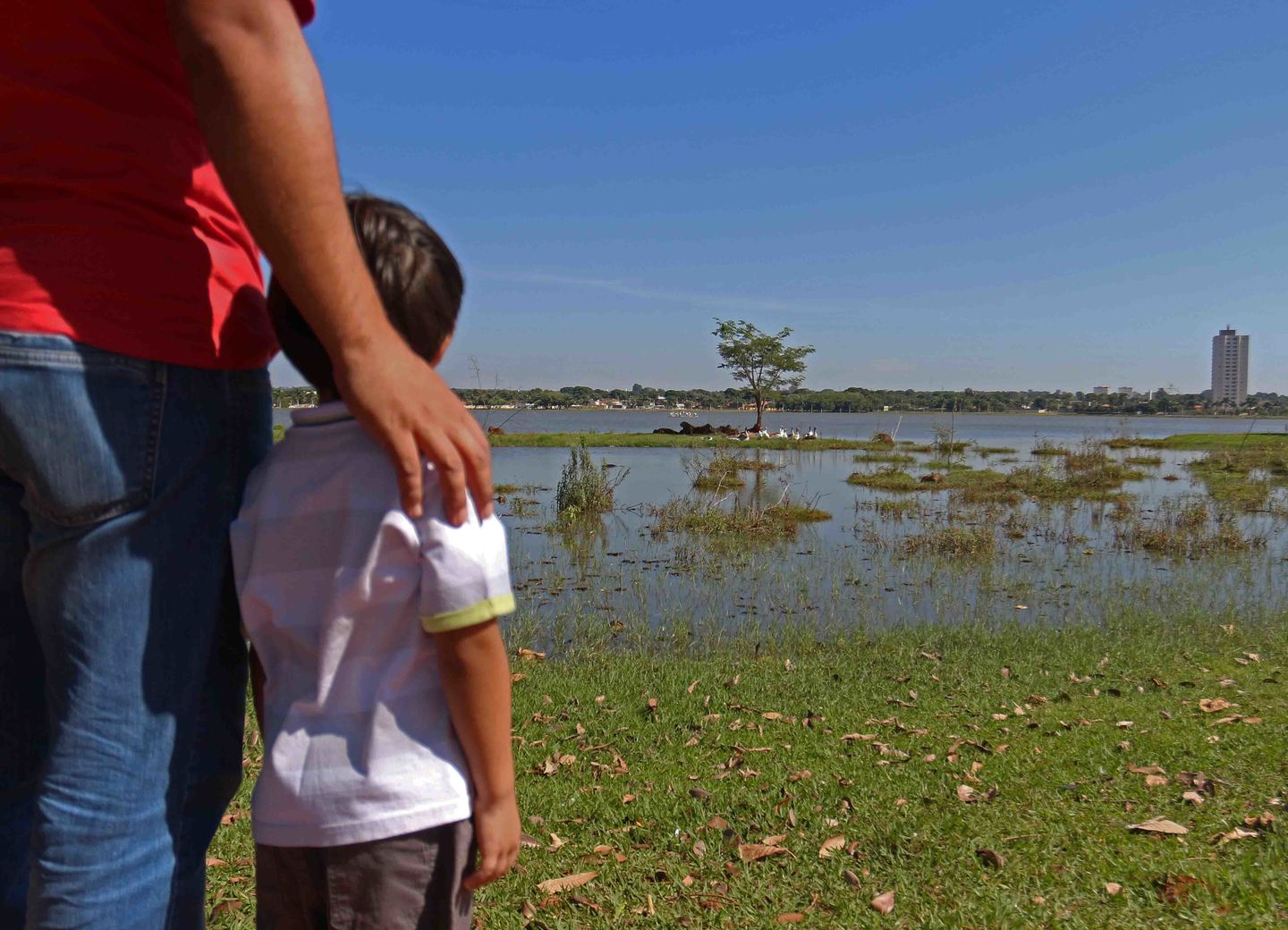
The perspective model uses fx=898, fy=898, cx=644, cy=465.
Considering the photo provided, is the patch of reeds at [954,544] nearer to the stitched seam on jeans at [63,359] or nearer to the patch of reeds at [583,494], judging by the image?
the patch of reeds at [583,494]

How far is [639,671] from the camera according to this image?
6953mm

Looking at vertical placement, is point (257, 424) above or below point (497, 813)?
above

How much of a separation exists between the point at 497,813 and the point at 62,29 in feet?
→ 3.99

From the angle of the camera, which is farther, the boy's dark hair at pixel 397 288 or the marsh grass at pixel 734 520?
the marsh grass at pixel 734 520

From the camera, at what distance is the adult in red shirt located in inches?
43.8

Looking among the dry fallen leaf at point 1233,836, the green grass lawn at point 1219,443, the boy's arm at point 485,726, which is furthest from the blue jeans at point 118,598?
the green grass lawn at point 1219,443

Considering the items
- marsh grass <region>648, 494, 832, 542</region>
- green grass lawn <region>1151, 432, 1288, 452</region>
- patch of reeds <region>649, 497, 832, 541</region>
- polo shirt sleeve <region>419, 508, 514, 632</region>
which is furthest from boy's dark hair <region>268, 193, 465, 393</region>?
green grass lawn <region>1151, 432, 1288, 452</region>

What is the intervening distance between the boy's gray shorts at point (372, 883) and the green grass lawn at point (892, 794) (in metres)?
1.77

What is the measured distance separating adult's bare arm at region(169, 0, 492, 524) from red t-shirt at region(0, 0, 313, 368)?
0.46 feet

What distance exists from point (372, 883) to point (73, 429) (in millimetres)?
730

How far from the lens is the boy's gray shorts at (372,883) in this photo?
1.26m

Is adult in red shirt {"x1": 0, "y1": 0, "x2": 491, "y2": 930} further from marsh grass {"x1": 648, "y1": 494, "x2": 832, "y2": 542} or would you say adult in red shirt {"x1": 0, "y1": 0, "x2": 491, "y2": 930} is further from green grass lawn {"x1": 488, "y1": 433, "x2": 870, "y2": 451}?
green grass lawn {"x1": 488, "y1": 433, "x2": 870, "y2": 451}

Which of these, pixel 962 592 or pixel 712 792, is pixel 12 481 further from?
pixel 962 592

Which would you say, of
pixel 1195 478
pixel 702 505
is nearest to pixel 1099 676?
pixel 702 505
